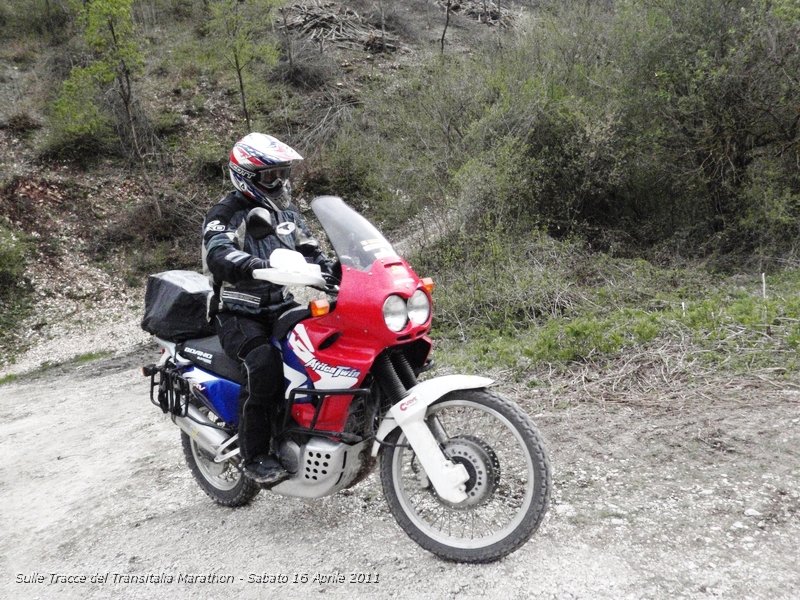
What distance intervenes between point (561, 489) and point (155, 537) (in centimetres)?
250

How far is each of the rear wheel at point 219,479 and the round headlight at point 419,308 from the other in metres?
1.66

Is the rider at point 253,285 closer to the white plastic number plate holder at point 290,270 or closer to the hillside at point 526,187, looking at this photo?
the white plastic number plate holder at point 290,270

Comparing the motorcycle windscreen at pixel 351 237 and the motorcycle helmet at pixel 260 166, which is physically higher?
the motorcycle helmet at pixel 260 166

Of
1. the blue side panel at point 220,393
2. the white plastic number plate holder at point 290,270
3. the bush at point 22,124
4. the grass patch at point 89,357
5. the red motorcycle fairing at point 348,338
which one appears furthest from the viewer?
the bush at point 22,124

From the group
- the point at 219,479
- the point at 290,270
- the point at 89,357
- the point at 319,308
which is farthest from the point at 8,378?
the point at 290,270

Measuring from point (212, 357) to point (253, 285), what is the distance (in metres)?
0.67

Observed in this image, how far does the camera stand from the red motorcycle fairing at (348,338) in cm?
282

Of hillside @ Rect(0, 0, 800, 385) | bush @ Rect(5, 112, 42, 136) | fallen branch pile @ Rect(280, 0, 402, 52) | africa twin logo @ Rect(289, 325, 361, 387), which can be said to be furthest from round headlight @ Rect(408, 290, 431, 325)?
fallen branch pile @ Rect(280, 0, 402, 52)

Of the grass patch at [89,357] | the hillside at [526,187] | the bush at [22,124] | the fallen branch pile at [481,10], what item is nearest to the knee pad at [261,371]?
the hillside at [526,187]

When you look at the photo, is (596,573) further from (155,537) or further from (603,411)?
(155,537)

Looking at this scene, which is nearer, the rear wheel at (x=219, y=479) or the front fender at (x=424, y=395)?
the front fender at (x=424, y=395)

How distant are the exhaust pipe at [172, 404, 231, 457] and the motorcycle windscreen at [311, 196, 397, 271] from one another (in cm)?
151

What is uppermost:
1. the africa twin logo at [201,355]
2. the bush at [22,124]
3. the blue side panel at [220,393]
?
the africa twin logo at [201,355]

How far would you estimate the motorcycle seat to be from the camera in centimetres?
355
